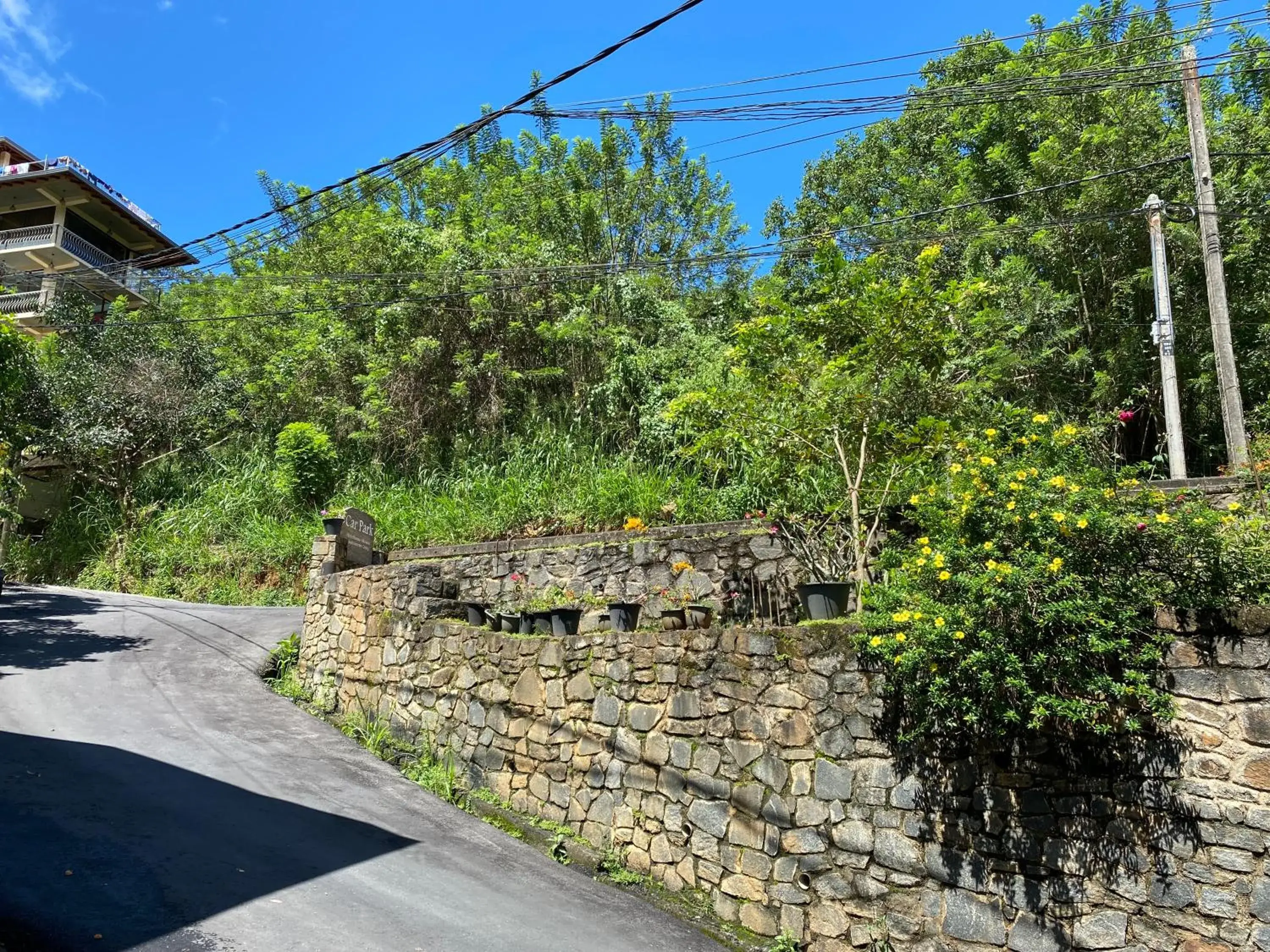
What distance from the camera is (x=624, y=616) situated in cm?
657

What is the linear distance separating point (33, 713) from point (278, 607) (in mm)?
5714

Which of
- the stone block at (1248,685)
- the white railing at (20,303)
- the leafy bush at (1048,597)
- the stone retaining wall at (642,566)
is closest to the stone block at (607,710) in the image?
the stone retaining wall at (642,566)

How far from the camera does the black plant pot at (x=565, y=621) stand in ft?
22.7

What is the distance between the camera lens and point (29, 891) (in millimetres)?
4363

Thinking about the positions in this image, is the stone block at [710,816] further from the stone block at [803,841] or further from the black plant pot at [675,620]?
the black plant pot at [675,620]

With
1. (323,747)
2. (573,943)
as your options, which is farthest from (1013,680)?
A: (323,747)

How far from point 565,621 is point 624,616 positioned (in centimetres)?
65

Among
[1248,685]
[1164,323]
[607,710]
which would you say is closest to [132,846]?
[607,710]

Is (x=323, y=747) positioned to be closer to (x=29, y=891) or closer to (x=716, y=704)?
(x=29, y=891)

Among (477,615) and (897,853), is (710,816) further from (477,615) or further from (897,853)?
(477,615)

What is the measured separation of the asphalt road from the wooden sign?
2100 mm

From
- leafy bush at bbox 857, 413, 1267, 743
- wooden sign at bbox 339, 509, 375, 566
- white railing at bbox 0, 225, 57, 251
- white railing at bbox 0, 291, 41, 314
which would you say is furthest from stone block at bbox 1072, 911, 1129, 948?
white railing at bbox 0, 225, 57, 251

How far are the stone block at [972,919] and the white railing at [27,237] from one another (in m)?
34.4

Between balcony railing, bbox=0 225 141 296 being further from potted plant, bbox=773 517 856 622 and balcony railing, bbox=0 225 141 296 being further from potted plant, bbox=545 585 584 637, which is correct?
potted plant, bbox=773 517 856 622
